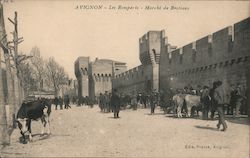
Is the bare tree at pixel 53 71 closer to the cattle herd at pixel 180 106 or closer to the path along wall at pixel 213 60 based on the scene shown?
the cattle herd at pixel 180 106

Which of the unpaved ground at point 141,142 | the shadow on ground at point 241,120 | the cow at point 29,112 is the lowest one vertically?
the unpaved ground at point 141,142

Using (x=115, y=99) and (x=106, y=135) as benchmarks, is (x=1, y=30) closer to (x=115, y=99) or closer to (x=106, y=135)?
(x=106, y=135)

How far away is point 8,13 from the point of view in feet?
28.4

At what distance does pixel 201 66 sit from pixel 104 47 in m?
6.00

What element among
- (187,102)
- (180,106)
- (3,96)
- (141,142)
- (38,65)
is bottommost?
(141,142)

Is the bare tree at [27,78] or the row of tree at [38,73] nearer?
the row of tree at [38,73]

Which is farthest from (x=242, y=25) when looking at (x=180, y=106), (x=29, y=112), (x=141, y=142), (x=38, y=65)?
(x=29, y=112)

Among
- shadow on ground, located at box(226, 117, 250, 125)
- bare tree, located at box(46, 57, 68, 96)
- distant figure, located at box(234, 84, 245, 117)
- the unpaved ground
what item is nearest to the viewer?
the unpaved ground

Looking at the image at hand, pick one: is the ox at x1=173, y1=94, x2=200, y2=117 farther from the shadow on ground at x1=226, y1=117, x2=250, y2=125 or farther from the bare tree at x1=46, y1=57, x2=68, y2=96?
the bare tree at x1=46, y1=57, x2=68, y2=96

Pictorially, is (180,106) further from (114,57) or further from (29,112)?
(29,112)

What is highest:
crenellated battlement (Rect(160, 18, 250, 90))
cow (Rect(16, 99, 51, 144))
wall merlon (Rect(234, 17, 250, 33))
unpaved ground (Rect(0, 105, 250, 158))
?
wall merlon (Rect(234, 17, 250, 33))

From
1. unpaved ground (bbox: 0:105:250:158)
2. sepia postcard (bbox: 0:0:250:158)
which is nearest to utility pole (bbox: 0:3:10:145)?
sepia postcard (bbox: 0:0:250:158)

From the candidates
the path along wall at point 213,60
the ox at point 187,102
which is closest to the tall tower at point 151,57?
the path along wall at point 213,60

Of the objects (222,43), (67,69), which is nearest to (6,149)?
(67,69)
